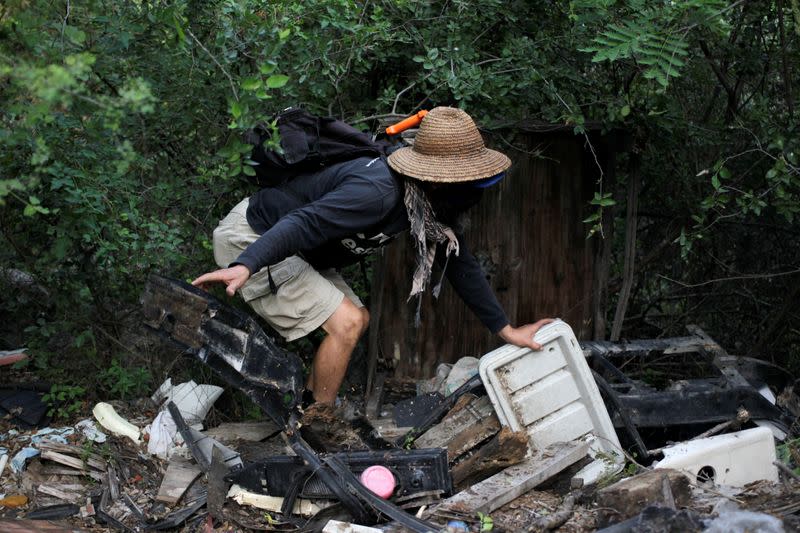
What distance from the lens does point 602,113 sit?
5.12 metres

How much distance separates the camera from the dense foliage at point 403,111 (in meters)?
4.29

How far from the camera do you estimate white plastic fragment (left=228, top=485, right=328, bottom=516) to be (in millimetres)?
3965

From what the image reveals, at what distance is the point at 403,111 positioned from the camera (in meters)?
5.35

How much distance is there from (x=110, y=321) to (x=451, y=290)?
224cm

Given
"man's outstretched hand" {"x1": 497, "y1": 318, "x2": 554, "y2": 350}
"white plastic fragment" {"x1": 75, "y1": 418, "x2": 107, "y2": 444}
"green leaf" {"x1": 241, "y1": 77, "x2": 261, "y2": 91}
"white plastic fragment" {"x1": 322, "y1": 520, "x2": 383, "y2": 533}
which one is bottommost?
"white plastic fragment" {"x1": 75, "y1": 418, "x2": 107, "y2": 444}

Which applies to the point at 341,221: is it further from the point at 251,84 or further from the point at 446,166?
the point at 251,84

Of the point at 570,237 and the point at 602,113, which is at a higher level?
the point at 602,113

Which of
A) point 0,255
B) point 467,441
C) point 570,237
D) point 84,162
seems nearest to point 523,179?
point 570,237

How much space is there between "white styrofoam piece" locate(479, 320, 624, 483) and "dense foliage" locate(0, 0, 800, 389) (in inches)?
35.3

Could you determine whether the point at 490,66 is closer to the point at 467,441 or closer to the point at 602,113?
the point at 602,113

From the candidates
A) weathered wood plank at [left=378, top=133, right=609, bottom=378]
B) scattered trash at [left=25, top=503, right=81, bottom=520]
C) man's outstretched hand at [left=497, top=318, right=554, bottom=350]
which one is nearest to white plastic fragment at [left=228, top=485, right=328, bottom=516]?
scattered trash at [left=25, top=503, right=81, bottom=520]

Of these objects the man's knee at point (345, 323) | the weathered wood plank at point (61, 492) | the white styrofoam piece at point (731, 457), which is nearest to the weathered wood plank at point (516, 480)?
the white styrofoam piece at point (731, 457)

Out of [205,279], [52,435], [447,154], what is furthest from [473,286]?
[52,435]

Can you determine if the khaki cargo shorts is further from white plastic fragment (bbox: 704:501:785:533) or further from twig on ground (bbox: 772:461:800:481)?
twig on ground (bbox: 772:461:800:481)
